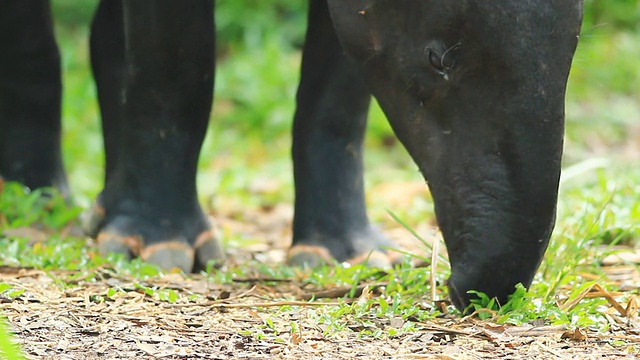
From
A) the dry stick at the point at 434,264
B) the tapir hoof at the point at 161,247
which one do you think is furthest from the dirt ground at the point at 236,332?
the tapir hoof at the point at 161,247

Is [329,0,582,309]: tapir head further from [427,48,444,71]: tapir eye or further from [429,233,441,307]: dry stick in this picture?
[429,233,441,307]: dry stick

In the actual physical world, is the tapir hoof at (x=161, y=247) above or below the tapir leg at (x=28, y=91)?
below

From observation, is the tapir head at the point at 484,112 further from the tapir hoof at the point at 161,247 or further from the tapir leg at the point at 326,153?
the tapir hoof at the point at 161,247

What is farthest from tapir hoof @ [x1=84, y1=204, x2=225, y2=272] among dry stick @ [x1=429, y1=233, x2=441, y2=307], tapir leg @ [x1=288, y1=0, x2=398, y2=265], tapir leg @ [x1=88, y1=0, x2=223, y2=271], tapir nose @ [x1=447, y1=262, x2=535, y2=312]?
tapir nose @ [x1=447, y1=262, x2=535, y2=312]

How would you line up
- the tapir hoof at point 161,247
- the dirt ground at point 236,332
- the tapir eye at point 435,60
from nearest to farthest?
the dirt ground at point 236,332, the tapir eye at point 435,60, the tapir hoof at point 161,247

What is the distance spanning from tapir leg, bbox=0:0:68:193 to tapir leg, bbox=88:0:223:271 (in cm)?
63

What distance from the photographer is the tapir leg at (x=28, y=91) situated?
4.29 meters

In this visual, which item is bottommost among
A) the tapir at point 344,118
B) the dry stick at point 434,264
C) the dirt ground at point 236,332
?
the dirt ground at point 236,332

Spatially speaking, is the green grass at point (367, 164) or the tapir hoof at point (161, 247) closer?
the green grass at point (367, 164)

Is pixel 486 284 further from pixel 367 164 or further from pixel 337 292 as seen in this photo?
pixel 367 164

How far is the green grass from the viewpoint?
115 inches

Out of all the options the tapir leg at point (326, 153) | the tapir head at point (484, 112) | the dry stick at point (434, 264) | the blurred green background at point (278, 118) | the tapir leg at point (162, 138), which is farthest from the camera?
the blurred green background at point (278, 118)

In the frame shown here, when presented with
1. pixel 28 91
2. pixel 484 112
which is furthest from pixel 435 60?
pixel 28 91

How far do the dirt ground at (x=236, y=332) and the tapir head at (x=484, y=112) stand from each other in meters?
0.19
